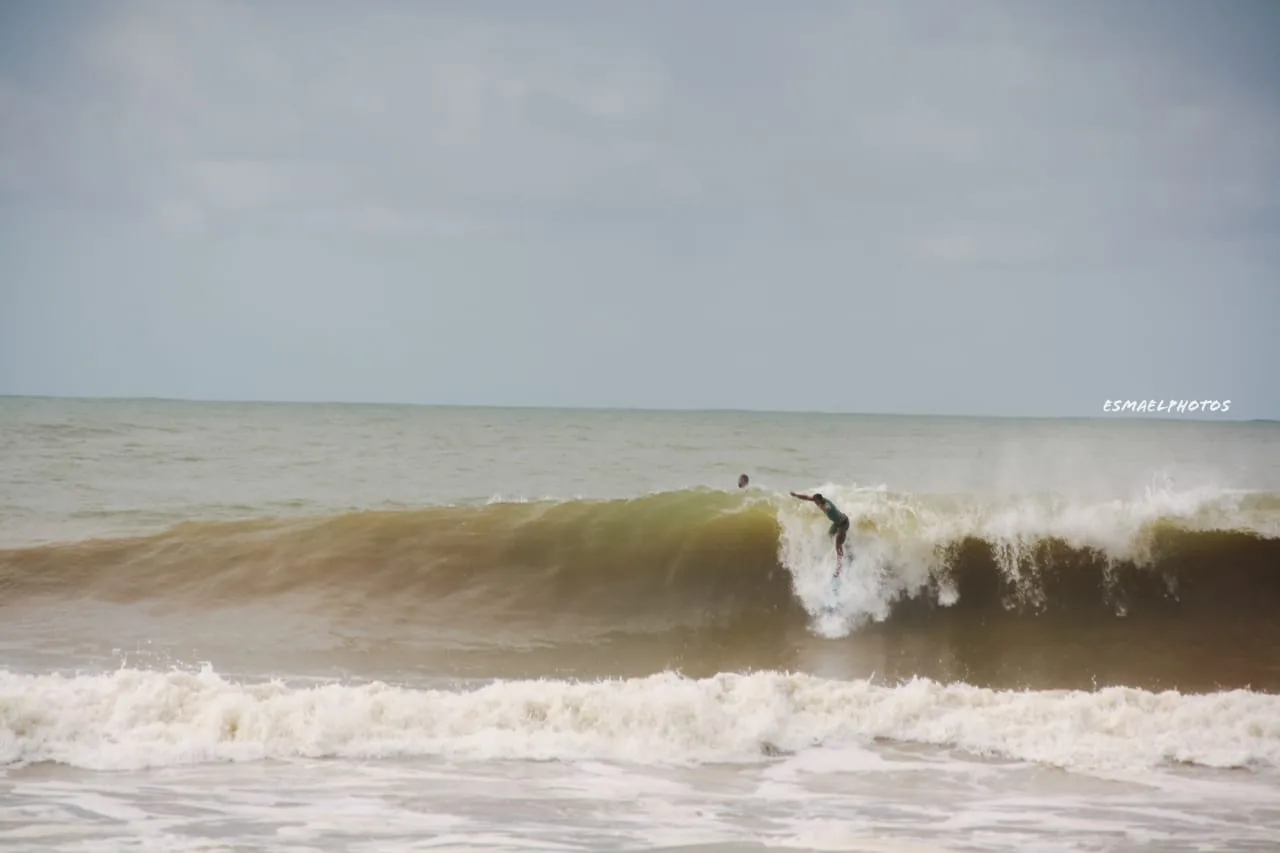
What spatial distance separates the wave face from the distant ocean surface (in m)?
0.05

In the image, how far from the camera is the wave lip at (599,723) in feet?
27.0

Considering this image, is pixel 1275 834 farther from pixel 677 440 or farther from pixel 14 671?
pixel 677 440

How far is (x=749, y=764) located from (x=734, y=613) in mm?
4979

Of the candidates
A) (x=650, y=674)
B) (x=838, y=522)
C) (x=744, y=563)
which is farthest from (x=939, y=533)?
(x=650, y=674)

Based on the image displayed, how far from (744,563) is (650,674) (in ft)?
10.3

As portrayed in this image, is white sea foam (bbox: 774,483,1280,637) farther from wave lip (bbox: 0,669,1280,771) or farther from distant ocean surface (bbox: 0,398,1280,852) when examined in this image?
wave lip (bbox: 0,669,1280,771)

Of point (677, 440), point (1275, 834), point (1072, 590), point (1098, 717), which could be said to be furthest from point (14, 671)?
point (677, 440)

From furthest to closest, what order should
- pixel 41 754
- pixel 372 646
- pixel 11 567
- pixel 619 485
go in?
1. pixel 619 485
2. pixel 11 567
3. pixel 372 646
4. pixel 41 754

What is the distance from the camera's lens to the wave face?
13.3 m

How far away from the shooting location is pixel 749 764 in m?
8.31

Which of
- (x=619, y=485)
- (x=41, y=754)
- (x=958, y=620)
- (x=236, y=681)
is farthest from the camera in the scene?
(x=619, y=485)

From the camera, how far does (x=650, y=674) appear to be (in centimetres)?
1138

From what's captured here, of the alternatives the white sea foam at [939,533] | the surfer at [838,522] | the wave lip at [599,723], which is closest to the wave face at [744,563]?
the white sea foam at [939,533]

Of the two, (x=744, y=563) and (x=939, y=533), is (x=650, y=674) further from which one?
(x=939, y=533)
